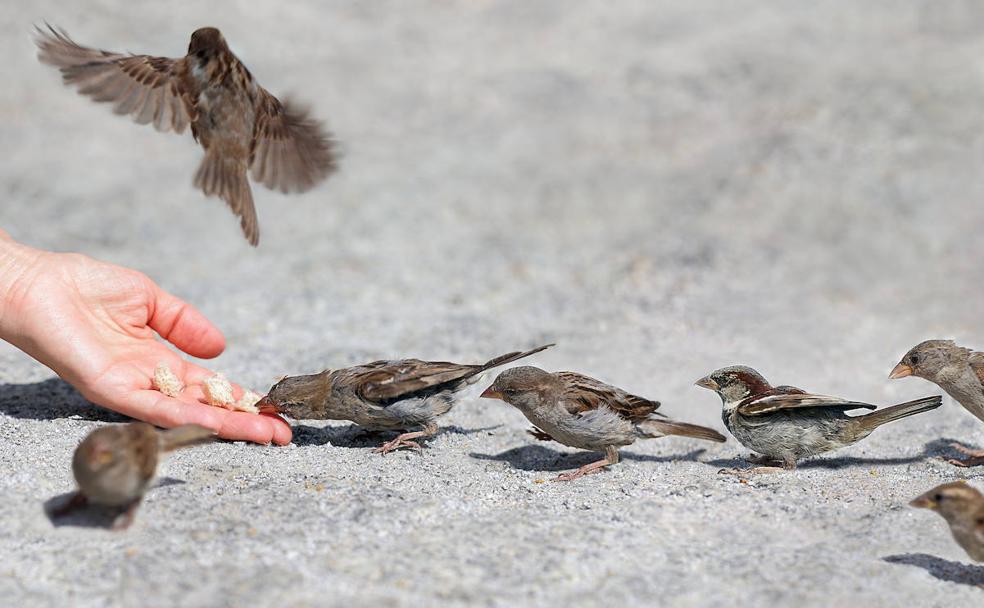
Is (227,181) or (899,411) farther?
(227,181)

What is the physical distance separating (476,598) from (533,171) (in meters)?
9.31

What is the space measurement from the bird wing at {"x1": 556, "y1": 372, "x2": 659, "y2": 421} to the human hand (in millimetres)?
1732

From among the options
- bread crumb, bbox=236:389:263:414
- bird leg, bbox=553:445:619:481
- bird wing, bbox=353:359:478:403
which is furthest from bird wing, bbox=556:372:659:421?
bread crumb, bbox=236:389:263:414

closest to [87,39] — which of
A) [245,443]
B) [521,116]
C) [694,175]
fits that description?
[521,116]

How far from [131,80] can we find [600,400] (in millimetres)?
3451

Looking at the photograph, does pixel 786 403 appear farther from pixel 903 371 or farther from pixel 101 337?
pixel 101 337

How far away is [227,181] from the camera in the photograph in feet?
21.1

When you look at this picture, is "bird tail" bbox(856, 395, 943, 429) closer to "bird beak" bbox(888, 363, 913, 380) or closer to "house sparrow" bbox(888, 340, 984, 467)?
"house sparrow" bbox(888, 340, 984, 467)

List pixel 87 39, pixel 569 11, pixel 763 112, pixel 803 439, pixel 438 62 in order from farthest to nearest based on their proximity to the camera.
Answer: pixel 569 11 → pixel 438 62 → pixel 87 39 → pixel 763 112 → pixel 803 439

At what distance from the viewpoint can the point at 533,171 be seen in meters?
12.9

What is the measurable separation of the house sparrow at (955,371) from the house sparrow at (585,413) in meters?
1.49

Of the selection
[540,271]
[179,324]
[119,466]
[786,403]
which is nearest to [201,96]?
[179,324]

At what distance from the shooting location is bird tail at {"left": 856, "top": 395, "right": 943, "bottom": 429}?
5895 millimetres

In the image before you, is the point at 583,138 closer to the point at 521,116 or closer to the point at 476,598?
the point at 521,116
